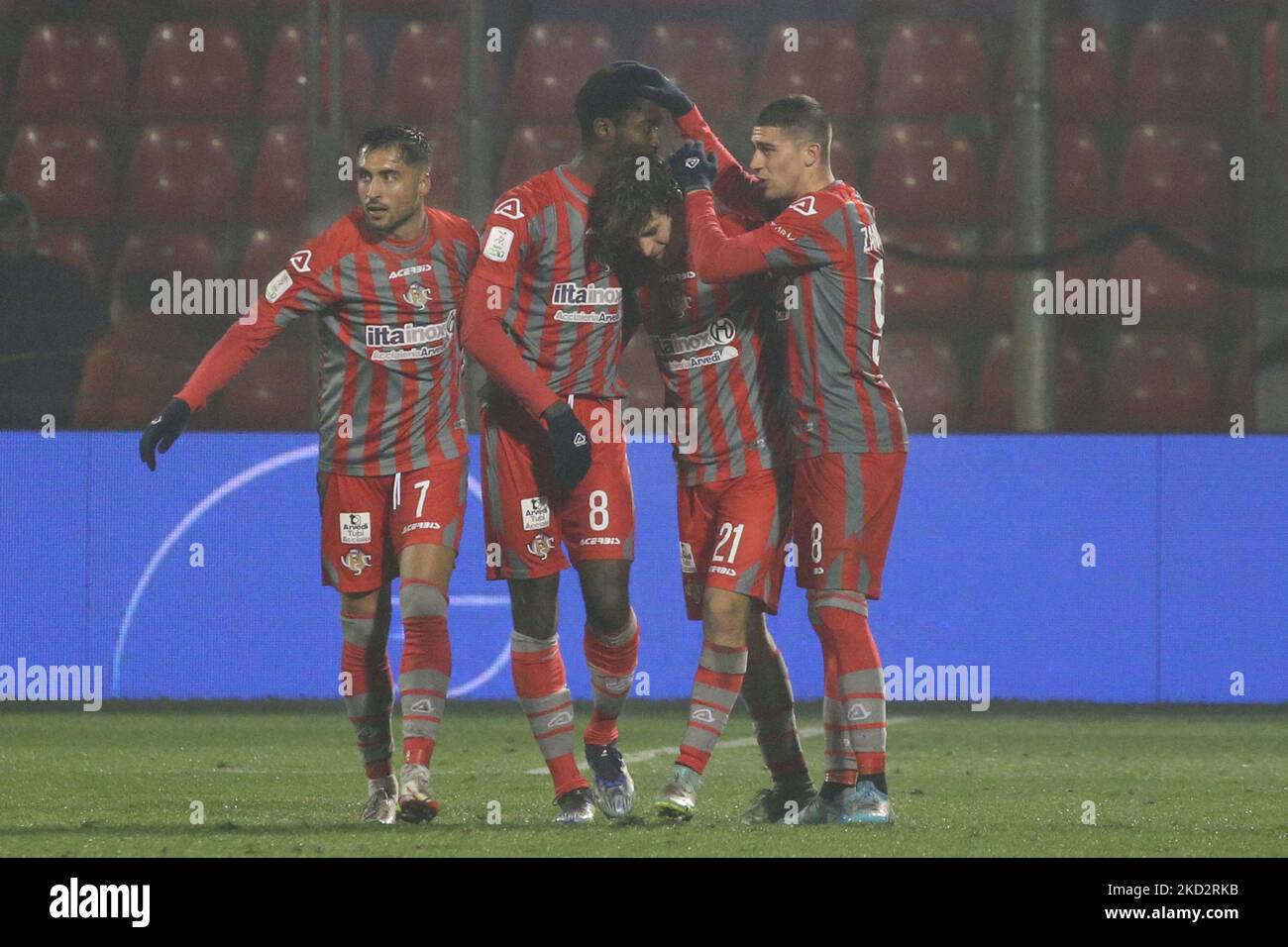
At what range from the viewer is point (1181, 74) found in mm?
11055

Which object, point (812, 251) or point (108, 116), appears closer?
point (812, 251)

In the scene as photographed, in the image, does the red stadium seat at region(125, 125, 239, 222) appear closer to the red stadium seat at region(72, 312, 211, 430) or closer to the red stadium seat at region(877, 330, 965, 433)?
the red stadium seat at region(72, 312, 211, 430)

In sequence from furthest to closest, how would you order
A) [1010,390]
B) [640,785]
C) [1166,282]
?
1. [1166,282]
2. [1010,390]
3. [640,785]

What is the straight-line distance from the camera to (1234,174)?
32.4 ft

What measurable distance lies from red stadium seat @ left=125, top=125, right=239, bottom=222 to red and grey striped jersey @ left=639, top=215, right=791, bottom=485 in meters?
5.79

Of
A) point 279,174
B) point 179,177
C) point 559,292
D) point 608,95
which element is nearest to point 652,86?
point 608,95

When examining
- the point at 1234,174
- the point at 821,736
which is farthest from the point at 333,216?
the point at 1234,174

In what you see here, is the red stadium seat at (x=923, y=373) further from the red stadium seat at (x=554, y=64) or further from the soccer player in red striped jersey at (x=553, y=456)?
the soccer player in red striped jersey at (x=553, y=456)

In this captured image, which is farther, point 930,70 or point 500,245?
point 930,70

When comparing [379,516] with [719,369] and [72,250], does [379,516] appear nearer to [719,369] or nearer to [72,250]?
[719,369]

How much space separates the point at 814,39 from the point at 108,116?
3811 millimetres

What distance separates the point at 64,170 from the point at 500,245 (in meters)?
6.22

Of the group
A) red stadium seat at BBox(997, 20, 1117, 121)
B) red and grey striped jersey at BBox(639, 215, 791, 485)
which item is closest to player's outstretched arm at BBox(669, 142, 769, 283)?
red and grey striped jersey at BBox(639, 215, 791, 485)

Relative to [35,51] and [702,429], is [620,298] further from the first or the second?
[35,51]
